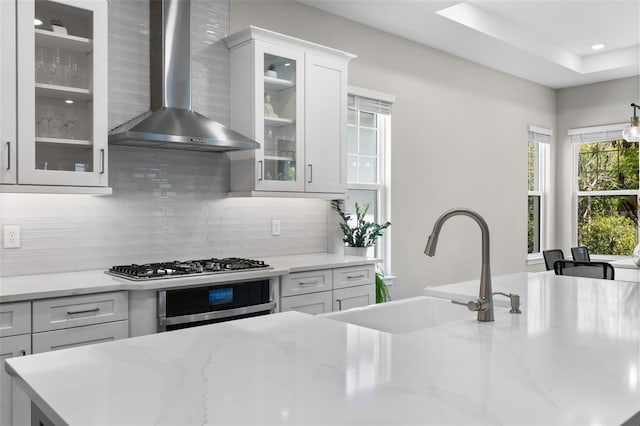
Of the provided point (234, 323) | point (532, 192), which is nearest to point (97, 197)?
point (234, 323)

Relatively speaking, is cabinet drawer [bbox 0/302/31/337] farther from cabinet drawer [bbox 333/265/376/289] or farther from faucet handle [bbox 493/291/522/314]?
A: faucet handle [bbox 493/291/522/314]

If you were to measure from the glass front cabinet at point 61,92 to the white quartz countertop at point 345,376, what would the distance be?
152 centimetres

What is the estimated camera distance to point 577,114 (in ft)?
21.4

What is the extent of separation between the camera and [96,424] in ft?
2.79

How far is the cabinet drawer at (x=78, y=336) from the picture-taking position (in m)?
2.27

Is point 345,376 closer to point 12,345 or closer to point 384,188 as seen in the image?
point 12,345

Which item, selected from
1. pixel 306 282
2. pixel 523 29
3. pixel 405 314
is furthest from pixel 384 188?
pixel 405 314

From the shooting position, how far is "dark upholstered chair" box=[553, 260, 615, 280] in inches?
138

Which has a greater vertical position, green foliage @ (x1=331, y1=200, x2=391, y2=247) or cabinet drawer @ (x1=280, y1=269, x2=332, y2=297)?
green foliage @ (x1=331, y1=200, x2=391, y2=247)

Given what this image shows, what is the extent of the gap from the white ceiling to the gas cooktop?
2.06 m

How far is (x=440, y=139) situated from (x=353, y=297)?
2.21m

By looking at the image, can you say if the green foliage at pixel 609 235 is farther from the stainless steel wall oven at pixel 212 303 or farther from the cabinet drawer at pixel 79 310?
the cabinet drawer at pixel 79 310

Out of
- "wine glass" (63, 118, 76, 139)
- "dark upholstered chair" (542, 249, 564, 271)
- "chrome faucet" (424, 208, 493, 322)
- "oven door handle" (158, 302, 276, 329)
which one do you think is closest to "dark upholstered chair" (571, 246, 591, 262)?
"dark upholstered chair" (542, 249, 564, 271)

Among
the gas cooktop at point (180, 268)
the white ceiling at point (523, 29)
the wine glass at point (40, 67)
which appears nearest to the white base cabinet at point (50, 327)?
the gas cooktop at point (180, 268)
